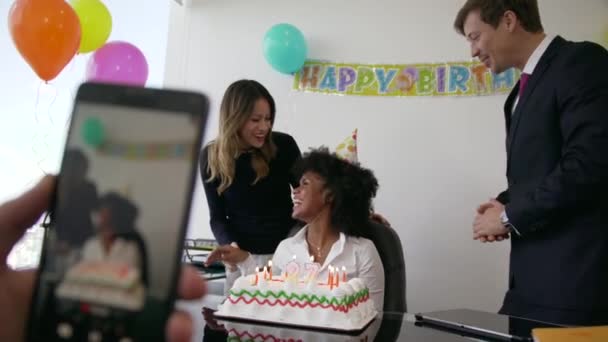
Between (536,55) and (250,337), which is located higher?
(536,55)

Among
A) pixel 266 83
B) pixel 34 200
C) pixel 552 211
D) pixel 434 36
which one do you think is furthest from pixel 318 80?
pixel 34 200

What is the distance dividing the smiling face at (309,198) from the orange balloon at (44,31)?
48.3 inches

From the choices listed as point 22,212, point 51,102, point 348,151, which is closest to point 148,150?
point 22,212

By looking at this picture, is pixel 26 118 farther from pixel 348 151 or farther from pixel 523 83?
pixel 523 83

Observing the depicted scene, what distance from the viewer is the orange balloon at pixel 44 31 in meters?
2.05

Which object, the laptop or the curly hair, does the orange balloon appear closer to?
the curly hair

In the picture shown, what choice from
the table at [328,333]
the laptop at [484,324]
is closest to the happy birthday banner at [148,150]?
the table at [328,333]

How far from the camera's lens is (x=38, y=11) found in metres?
2.06

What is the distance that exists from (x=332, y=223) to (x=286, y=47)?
128 cm

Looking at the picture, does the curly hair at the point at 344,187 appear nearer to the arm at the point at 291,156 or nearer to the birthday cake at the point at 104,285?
the arm at the point at 291,156

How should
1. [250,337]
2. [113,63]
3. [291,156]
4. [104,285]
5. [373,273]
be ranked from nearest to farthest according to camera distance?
[104,285] < [250,337] < [373,273] < [291,156] < [113,63]

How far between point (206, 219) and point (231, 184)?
1304mm

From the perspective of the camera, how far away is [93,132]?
46cm

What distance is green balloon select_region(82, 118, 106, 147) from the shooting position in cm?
46
